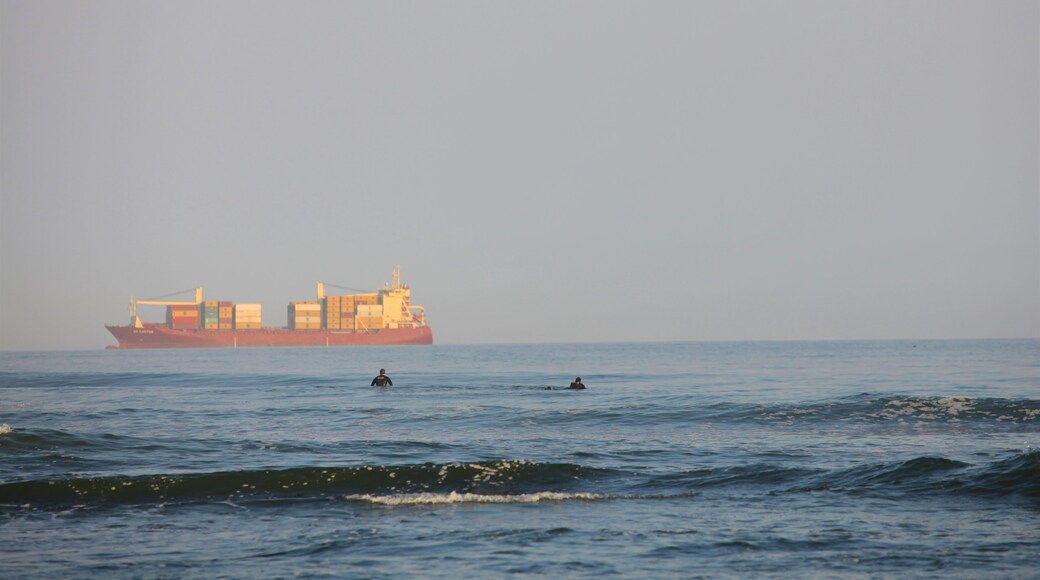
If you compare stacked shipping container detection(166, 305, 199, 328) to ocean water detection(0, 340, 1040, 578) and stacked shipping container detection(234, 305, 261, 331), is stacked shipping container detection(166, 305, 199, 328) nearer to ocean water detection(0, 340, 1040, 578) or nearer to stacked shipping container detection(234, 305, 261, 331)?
stacked shipping container detection(234, 305, 261, 331)

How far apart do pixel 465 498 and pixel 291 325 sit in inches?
6524

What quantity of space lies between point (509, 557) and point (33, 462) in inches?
493

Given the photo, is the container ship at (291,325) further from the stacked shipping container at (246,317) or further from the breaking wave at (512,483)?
the breaking wave at (512,483)

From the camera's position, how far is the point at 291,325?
175375 millimetres

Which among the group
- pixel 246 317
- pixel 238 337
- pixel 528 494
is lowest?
pixel 528 494

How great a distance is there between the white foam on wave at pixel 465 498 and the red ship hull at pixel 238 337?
157 metres

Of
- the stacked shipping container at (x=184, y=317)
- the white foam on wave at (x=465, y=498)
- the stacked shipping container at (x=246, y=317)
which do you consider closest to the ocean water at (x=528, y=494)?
the white foam on wave at (x=465, y=498)

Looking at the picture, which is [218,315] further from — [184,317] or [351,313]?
[351,313]

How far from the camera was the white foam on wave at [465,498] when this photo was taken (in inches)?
571

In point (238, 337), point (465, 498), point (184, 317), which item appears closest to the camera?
point (465, 498)

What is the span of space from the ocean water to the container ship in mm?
140096

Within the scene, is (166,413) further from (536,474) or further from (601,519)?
(601,519)

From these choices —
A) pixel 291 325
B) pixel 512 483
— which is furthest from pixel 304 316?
pixel 512 483

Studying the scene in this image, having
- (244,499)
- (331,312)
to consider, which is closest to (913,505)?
(244,499)
